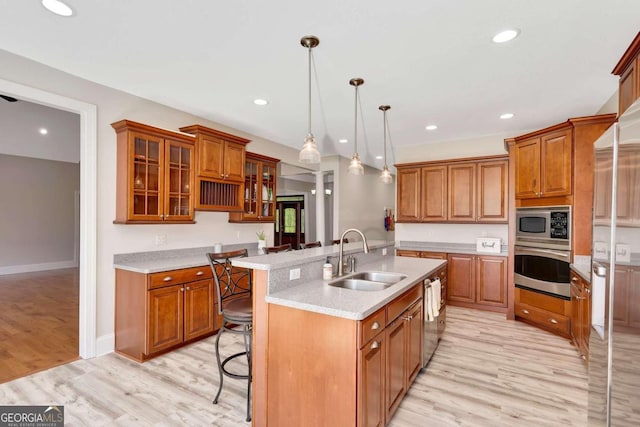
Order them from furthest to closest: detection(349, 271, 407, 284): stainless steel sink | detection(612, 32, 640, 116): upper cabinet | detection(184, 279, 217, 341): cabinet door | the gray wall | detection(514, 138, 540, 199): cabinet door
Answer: the gray wall < detection(514, 138, 540, 199): cabinet door < detection(184, 279, 217, 341): cabinet door < detection(349, 271, 407, 284): stainless steel sink < detection(612, 32, 640, 116): upper cabinet

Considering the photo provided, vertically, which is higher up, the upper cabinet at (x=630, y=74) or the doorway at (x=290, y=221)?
the upper cabinet at (x=630, y=74)

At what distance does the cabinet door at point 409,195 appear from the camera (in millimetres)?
5367

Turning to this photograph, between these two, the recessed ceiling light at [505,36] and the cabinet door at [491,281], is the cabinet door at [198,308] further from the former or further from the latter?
the cabinet door at [491,281]

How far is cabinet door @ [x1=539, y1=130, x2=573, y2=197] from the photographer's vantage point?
3.63 meters

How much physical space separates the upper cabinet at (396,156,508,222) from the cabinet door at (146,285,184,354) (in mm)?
A: 3792

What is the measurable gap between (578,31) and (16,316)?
6.79 m

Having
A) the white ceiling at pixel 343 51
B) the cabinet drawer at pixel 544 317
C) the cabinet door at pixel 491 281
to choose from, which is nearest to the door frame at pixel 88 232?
the white ceiling at pixel 343 51

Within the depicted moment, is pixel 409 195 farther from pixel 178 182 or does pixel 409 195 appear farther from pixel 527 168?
pixel 178 182

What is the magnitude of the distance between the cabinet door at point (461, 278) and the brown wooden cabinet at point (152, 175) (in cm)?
388

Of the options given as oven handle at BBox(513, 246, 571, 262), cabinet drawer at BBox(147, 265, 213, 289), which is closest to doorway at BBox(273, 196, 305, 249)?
cabinet drawer at BBox(147, 265, 213, 289)

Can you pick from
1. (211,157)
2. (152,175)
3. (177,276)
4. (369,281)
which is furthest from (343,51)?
(177,276)

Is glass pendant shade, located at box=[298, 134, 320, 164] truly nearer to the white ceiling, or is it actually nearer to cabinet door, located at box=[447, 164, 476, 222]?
the white ceiling

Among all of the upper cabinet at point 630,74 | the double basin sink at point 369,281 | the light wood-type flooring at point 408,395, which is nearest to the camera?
the upper cabinet at point 630,74

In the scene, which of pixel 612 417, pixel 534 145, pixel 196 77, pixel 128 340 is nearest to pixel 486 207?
pixel 534 145
